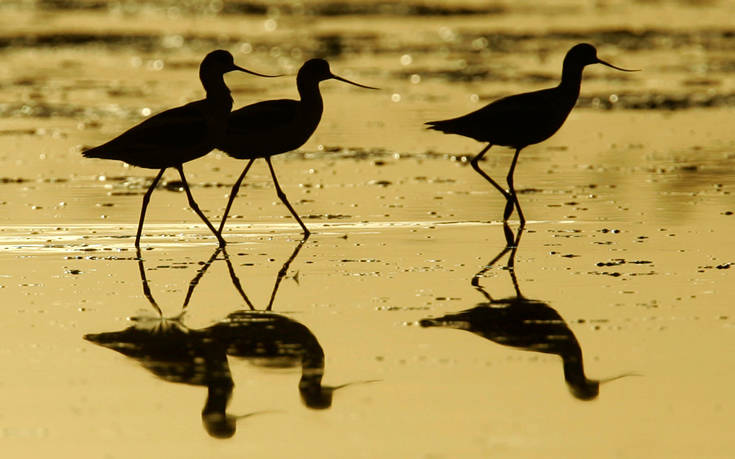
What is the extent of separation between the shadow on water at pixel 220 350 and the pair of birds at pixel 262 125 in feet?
7.08

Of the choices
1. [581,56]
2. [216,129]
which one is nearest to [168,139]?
[216,129]

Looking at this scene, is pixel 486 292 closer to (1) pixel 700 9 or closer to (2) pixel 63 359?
(2) pixel 63 359

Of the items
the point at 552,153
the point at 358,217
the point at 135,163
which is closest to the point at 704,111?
the point at 552,153

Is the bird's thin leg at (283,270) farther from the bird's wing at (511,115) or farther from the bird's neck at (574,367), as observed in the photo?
the bird's wing at (511,115)

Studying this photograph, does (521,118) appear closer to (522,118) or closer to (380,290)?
(522,118)

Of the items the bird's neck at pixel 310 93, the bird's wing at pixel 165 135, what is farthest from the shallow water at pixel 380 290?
the bird's neck at pixel 310 93

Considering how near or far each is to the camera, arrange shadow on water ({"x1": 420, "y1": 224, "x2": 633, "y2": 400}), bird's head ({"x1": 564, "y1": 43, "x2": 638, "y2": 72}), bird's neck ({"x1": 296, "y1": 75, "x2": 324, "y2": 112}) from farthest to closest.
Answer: bird's head ({"x1": 564, "y1": 43, "x2": 638, "y2": 72}) < bird's neck ({"x1": 296, "y1": 75, "x2": 324, "y2": 112}) < shadow on water ({"x1": 420, "y1": 224, "x2": 633, "y2": 400})

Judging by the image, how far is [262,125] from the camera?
10500 millimetres

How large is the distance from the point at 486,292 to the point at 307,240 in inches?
85.6

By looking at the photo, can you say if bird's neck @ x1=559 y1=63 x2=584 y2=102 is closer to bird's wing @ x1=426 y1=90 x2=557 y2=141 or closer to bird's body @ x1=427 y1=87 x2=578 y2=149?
bird's body @ x1=427 y1=87 x2=578 y2=149

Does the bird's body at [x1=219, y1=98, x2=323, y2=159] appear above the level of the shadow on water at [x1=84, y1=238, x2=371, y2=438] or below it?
above

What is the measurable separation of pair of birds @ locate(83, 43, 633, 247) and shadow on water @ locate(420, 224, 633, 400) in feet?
8.36

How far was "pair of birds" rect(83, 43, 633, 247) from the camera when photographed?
9602mm

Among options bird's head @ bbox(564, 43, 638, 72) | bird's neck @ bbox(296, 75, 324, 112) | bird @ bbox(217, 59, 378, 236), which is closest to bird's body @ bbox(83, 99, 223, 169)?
bird @ bbox(217, 59, 378, 236)
